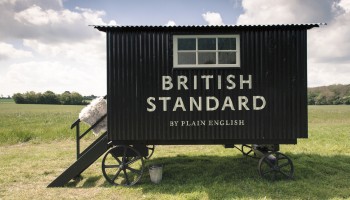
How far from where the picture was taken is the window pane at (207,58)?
363 inches

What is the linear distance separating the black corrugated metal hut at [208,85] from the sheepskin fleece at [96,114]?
1.02 m

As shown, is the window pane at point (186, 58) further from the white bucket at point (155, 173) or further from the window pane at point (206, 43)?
the white bucket at point (155, 173)

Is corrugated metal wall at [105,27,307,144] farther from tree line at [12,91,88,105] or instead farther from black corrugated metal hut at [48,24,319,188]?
tree line at [12,91,88,105]

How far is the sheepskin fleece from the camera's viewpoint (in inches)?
392

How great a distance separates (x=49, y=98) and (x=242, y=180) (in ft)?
359

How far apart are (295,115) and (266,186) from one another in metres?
2.56

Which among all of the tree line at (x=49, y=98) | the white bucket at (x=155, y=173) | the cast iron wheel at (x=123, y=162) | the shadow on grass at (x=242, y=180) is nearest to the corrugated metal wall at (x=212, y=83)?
the cast iron wheel at (x=123, y=162)

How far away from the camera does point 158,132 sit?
30.2ft

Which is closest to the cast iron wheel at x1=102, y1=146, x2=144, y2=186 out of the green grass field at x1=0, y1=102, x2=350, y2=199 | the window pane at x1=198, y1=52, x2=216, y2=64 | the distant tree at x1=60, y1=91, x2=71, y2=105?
the green grass field at x1=0, y1=102, x2=350, y2=199

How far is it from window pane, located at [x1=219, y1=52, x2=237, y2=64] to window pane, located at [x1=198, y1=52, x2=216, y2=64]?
238mm

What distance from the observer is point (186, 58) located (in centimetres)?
922

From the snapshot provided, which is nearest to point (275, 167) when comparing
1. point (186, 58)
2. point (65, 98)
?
point (186, 58)

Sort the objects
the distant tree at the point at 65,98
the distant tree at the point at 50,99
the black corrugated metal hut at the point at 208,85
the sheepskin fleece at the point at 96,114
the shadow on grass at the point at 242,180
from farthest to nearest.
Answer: the distant tree at the point at 50,99 → the distant tree at the point at 65,98 → the sheepskin fleece at the point at 96,114 → the black corrugated metal hut at the point at 208,85 → the shadow on grass at the point at 242,180

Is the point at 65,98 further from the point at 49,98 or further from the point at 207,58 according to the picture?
the point at 207,58
